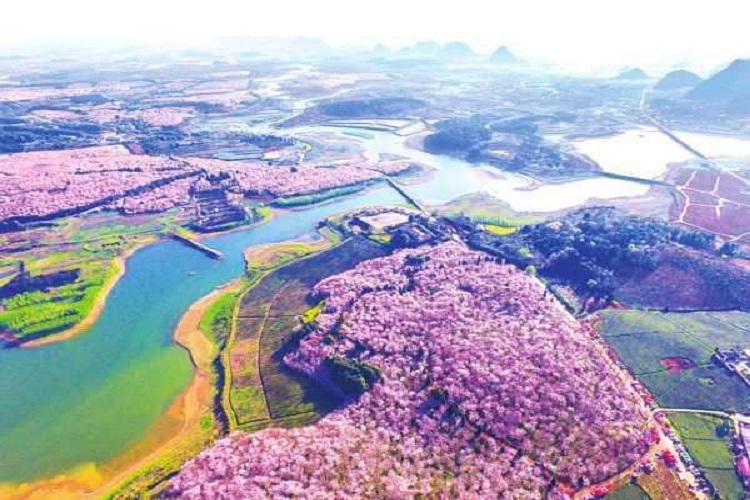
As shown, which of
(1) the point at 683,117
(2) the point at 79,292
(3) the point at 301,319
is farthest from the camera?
(1) the point at 683,117

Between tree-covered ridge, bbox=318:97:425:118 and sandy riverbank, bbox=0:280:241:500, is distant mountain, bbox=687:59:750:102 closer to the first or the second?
tree-covered ridge, bbox=318:97:425:118

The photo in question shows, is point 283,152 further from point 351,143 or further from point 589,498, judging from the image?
point 589,498

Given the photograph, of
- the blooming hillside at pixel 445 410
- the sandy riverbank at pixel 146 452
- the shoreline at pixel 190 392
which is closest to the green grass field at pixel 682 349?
the blooming hillside at pixel 445 410

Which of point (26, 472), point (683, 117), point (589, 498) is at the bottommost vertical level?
point (26, 472)

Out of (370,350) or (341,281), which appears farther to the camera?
(341,281)

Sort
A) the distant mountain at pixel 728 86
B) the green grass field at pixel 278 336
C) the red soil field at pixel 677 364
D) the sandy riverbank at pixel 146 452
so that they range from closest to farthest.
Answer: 1. the sandy riverbank at pixel 146 452
2. the green grass field at pixel 278 336
3. the red soil field at pixel 677 364
4. the distant mountain at pixel 728 86

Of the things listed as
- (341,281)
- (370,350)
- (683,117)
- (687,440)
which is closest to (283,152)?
(341,281)

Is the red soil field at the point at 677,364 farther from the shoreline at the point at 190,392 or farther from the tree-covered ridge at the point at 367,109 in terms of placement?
the tree-covered ridge at the point at 367,109
